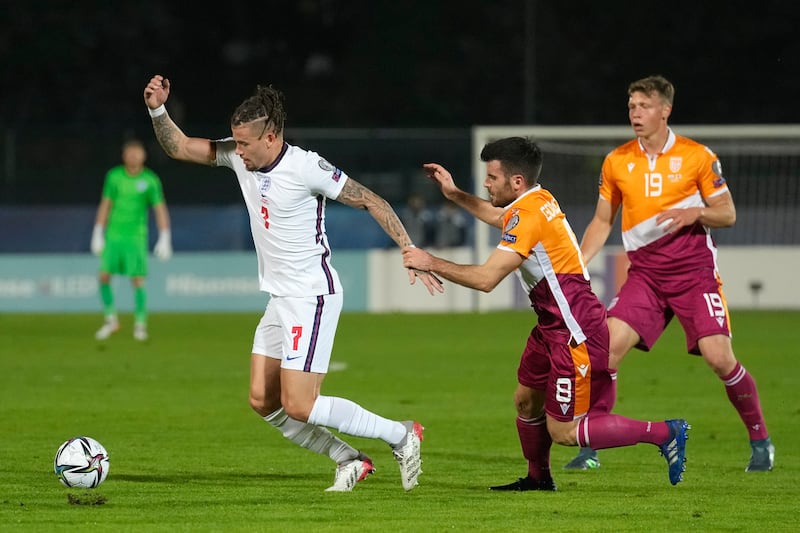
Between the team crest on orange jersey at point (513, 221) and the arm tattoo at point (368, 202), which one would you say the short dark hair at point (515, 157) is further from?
the arm tattoo at point (368, 202)

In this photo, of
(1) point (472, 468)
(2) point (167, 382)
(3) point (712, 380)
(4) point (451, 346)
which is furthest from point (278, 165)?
(4) point (451, 346)

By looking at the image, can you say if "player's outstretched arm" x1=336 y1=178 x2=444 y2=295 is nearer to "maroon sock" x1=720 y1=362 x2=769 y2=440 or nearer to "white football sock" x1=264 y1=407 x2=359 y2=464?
"white football sock" x1=264 y1=407 x2=359 y2=464

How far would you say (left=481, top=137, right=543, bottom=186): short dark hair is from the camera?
7523 mm

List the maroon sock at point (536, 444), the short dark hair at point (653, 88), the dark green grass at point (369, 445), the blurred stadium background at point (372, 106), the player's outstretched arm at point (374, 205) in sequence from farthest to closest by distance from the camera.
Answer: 1. the blurred stadium background at point (372, 106)
2. the short dark hair at point (653, 88)
3. the maroon sock at point (536, 444)
4. the player's outstretched arm at point (374, 205)
5. the dark green grass at point (369, 445)

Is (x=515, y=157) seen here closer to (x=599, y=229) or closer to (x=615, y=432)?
(x=615, y=432)

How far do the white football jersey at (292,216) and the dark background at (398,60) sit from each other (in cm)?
2472

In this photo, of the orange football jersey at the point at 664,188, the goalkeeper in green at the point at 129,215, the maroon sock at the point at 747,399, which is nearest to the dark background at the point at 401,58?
the goalkeeper in green at the point at 129,215

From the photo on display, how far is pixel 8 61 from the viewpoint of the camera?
1610 inches

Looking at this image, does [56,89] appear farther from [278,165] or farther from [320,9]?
[278,165]

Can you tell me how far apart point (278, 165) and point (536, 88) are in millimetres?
35509

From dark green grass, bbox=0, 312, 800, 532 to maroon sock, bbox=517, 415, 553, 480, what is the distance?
0.18m

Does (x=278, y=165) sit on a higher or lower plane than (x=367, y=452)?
higher

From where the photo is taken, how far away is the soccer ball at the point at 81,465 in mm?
7582

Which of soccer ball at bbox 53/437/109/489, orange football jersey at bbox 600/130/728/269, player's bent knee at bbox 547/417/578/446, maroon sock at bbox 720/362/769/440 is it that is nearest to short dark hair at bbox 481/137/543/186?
player's bent knee at bbox 547/417/578/446
